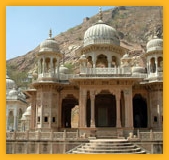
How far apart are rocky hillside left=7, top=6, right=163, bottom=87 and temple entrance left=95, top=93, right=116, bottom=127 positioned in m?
49.3

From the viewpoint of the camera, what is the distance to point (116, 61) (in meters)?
25.4

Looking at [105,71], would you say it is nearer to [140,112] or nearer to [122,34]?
[140,112]

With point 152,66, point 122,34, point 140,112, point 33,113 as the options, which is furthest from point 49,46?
point 122,34

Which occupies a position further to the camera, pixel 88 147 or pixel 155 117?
pixel 155 117

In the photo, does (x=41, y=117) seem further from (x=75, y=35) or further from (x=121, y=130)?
(x=75, y=35)

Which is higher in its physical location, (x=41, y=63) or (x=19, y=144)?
(x=41, y=63)

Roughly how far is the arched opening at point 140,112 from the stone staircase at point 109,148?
763 cm

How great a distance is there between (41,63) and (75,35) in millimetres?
74528

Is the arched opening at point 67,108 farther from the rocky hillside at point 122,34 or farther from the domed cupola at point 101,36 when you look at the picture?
the rocky hillside at point 122,34

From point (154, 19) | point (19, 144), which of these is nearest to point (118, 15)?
point (154, 19)

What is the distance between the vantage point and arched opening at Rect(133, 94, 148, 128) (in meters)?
26.3

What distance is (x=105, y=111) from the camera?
24781mm

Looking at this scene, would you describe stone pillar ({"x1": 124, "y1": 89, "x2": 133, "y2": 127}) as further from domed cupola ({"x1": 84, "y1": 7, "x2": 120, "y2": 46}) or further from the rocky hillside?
the rocky hillside
